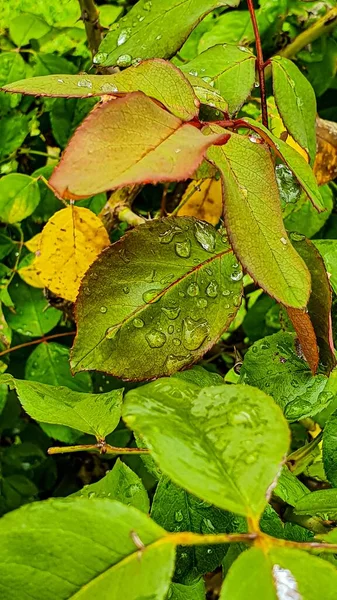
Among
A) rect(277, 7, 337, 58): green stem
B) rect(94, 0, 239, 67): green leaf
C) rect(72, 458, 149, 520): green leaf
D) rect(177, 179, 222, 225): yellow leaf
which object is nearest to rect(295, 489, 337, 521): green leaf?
rect(72, 458, 149, 520): green leaf

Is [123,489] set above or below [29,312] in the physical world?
above

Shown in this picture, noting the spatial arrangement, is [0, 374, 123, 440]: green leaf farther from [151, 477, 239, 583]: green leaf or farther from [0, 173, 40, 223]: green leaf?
[0, 173, 40, 223]: green leaf

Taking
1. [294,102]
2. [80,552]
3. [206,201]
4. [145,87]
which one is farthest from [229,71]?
[80,552]

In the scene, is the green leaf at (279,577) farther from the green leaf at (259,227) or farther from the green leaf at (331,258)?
the green leaf at (331,258)

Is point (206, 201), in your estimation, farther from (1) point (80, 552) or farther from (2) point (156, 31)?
(1) point (80, 552)

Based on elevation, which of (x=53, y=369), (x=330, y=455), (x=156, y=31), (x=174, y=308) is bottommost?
(x=53, y=369)
